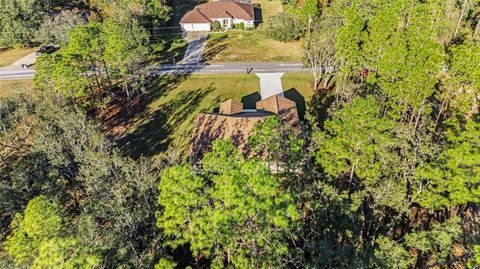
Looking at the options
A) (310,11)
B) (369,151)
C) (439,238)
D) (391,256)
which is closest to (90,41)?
(310,11)

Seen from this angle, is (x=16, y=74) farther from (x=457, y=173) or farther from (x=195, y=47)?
(x=457, y=173)

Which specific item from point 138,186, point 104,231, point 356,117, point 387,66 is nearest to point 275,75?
point 387,66

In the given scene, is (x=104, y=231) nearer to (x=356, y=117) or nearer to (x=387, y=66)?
(x=356, y=117)

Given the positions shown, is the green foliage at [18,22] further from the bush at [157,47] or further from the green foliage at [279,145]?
the green foliage at [279,145]

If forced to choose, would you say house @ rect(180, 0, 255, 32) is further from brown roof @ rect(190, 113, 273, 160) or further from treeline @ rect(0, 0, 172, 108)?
brown roof @ rect(190, 113, 273, 160)

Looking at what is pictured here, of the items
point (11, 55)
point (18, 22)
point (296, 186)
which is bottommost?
A: point (296, 186)

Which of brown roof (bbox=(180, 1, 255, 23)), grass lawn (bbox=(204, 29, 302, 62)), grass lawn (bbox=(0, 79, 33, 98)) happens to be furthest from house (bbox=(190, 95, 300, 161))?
brown roof (bbox=(180, 1, 255, 23))
